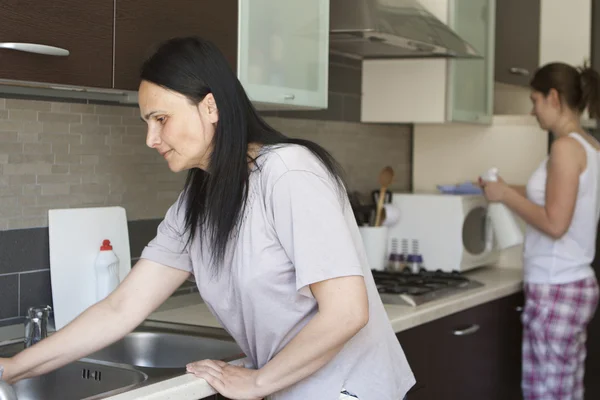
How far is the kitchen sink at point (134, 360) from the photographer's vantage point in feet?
6.31

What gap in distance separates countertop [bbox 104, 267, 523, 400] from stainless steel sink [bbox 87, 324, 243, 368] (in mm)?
116

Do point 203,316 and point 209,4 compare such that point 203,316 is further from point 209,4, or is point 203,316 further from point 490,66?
point 490,66

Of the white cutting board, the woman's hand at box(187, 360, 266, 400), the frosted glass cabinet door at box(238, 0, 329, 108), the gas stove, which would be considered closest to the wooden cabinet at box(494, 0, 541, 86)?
the gas stove

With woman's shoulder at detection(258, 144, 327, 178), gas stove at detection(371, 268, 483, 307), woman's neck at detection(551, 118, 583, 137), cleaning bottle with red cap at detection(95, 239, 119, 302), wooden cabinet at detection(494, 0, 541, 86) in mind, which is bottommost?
gas stove at detection(371, 268, 483, 307)

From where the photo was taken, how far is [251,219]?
1.61m

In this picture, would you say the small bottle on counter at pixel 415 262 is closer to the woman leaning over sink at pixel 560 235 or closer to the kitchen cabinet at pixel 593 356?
the woman leaning over sink at pixel 560 235

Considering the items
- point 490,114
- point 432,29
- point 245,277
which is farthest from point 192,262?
point 490,114


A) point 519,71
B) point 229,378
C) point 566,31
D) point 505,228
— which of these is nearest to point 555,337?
point 505,228

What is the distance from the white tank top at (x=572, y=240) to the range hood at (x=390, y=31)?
53 cm

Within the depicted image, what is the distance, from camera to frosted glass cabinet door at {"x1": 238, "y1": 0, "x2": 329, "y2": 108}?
2.24 m

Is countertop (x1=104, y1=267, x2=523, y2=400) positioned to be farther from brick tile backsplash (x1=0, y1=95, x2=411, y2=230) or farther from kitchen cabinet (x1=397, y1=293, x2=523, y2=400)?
brick tile backsplash (x1=0, y1=95, x2=411, y2=230)

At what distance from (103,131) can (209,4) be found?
0.49m

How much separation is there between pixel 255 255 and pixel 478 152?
2.30m

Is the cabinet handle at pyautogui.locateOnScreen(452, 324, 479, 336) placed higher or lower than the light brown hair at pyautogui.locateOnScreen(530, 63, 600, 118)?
lower
